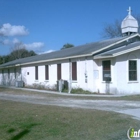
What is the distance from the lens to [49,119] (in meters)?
8.91

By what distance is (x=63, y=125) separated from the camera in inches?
317

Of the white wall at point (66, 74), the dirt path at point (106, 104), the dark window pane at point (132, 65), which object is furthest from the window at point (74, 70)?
the dirt path at point (106, 104)

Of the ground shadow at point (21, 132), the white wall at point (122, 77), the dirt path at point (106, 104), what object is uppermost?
the white wall at point (122, 77)

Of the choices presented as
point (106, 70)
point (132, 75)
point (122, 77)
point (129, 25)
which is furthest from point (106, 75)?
point (129, 25)

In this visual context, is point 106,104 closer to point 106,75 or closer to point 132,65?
point 106,75

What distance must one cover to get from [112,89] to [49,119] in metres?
10.7

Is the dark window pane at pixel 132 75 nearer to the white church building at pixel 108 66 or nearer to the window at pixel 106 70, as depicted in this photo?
the white church building at pixel 108 66

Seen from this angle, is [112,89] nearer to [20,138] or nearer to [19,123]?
[19,123]

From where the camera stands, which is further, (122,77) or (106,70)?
(106,70)

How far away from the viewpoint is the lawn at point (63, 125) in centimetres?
689

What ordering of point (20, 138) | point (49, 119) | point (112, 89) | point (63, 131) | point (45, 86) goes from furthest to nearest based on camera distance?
point (45, 86), point (112, 89), point (49, 119), point (63, 131), point (20, 138)

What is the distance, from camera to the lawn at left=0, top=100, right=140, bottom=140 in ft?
22.6

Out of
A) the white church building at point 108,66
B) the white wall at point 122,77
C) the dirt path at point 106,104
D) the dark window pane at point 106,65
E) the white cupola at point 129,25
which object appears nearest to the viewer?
the dirt path at point 106,104

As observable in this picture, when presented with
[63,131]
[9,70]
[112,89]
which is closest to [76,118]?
[63,131]
